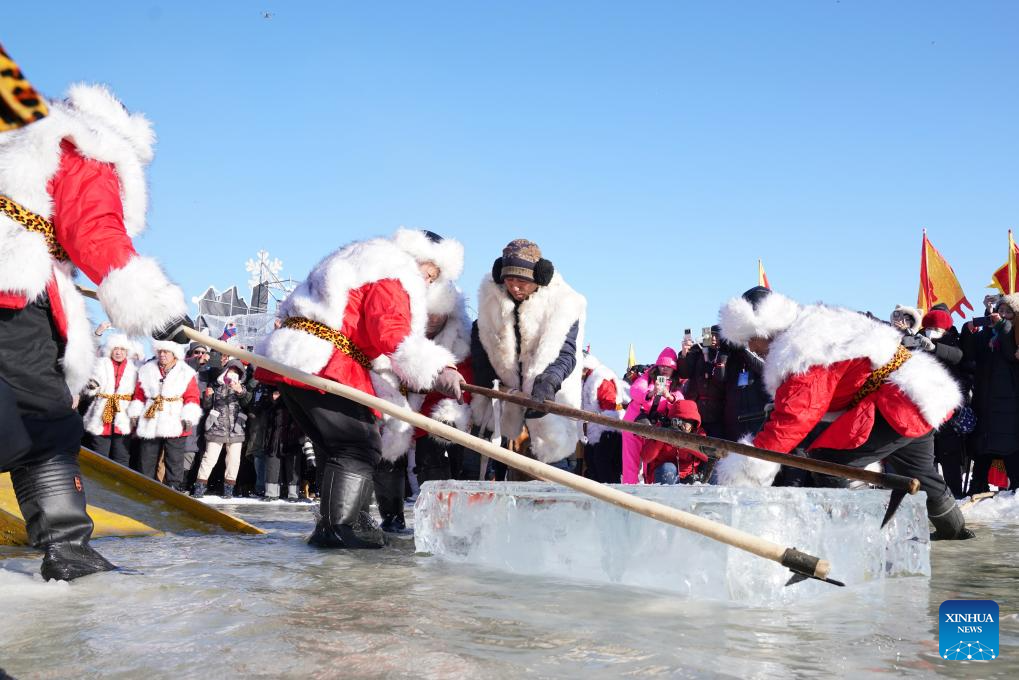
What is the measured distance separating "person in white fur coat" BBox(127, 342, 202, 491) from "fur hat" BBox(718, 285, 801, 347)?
6682 mm

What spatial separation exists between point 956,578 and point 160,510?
4155 millimetres

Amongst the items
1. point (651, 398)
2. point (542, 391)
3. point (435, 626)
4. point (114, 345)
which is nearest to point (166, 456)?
point (114, 345)

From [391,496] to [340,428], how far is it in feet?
4.78

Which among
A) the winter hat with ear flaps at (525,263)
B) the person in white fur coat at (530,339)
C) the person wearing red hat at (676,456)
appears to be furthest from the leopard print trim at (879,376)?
the person wearing red hat at (676,456)

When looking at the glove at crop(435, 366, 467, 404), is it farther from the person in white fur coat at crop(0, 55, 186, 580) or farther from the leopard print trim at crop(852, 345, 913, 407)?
the leopard print trim at crop(852, 345, 913, 407)

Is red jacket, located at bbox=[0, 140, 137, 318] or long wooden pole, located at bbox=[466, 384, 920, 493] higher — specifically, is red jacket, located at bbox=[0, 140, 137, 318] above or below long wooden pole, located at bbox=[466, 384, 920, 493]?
above

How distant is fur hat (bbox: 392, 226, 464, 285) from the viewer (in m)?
5.27

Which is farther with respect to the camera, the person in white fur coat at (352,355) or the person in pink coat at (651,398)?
the person in pink coat at (651,398)

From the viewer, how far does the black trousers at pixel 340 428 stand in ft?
15.1

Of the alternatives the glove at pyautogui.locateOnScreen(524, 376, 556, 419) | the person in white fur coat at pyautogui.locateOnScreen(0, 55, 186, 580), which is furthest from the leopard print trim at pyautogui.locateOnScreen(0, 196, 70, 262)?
the glove at pyautogui.locateOnScreen(524, 376, 556, 419)

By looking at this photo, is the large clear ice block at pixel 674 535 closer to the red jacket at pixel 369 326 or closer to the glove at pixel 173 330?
the red jacket at pixel 369 326

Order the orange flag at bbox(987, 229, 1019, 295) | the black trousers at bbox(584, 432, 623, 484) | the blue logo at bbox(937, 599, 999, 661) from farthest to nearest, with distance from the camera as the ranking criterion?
1. the orange flag at bbox(987, 229, 1019, 295)
2. the black trousers at bbox(584, 432, 623, 484)
3. the blue logo at bbox(937, 599, 999, 661)

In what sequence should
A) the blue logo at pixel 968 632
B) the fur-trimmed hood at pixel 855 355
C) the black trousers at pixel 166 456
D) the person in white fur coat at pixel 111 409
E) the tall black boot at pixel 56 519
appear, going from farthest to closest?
the black trousers at pixel 166 456 → the person in white fur coat at pixel 111 409 → the fur-trimmed hood at pixel 855 355 → the tall black boot at pixel 56 519 → the blue logo at pixel 968 632

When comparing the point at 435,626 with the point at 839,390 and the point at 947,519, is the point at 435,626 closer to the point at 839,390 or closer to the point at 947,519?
the point at 839,390
